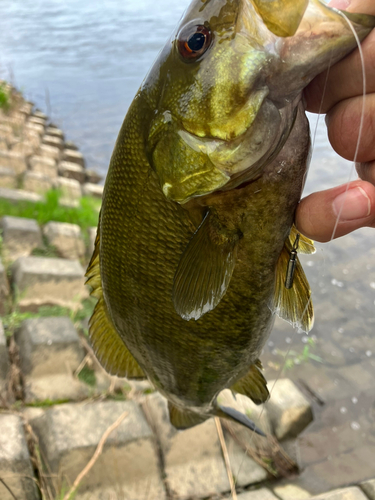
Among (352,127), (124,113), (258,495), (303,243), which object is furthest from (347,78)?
(124,113)

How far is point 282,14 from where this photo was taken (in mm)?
912

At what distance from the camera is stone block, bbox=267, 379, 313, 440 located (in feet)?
10.4

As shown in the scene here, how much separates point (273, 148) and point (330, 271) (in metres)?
4.57

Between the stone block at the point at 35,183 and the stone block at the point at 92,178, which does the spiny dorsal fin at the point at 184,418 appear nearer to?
the stone block at the point at 35,183

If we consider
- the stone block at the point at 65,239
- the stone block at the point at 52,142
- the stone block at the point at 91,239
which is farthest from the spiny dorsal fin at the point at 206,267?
the stone block at the point at 52,142

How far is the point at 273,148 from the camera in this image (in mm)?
1062

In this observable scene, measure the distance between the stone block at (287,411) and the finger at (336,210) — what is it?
231cm

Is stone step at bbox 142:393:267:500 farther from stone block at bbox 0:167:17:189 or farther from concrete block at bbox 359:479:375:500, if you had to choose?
stone block at bbox 0:167:17:189

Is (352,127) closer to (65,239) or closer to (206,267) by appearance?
(206,267)

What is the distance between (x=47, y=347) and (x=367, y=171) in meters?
2.36

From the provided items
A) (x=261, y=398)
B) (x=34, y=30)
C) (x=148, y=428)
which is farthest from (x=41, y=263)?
(x=34, y=30)

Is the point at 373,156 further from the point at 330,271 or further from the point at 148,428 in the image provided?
the point at 330,271

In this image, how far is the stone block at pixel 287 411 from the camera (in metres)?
3.16

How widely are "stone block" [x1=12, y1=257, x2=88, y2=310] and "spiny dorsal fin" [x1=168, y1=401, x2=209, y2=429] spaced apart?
5.93ft
